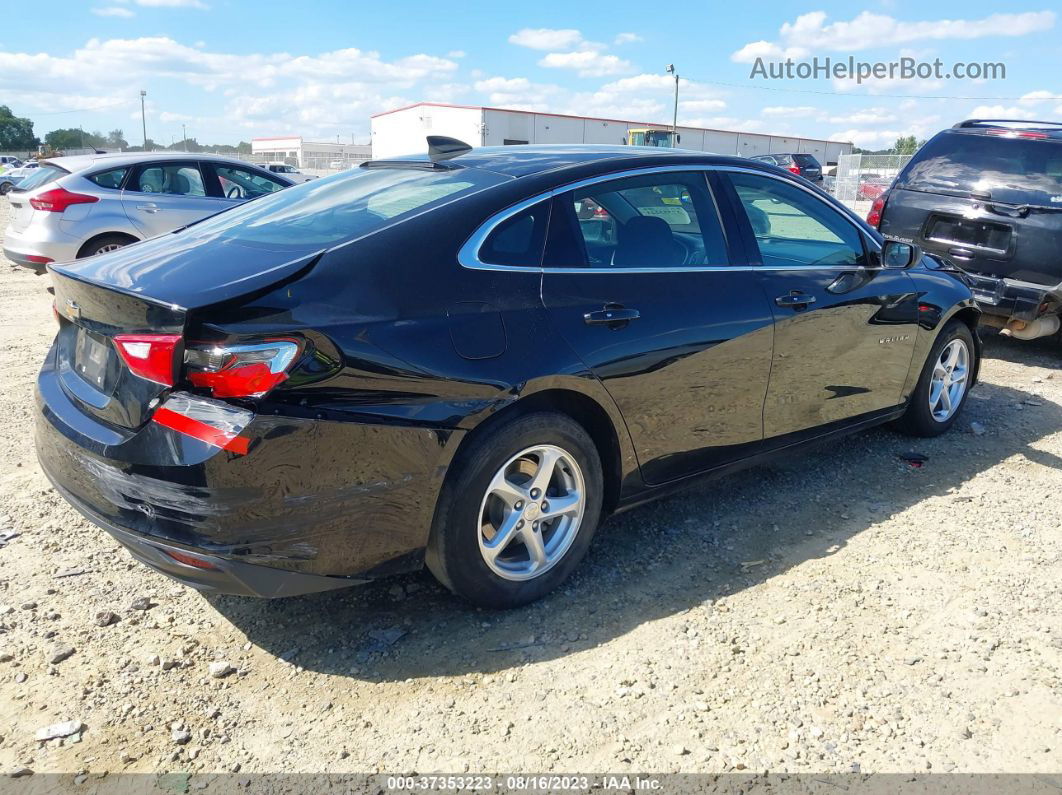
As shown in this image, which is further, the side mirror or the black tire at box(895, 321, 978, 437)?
the black tire at box(895, 321, 978, 437)

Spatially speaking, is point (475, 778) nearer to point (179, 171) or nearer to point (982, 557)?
point (982, 557)

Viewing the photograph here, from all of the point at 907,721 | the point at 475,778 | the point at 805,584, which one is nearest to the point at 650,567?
the point at 805,584

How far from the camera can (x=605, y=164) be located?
130 inches

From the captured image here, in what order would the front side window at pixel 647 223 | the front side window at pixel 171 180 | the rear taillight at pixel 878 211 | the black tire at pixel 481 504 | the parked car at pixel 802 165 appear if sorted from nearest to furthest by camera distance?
the black tire at pixel 481 504
the front side window at pixel 647 223
the rear taillight at pixel 878 211
the front side window at pixel 171 180
the parked car at pixel 802 165

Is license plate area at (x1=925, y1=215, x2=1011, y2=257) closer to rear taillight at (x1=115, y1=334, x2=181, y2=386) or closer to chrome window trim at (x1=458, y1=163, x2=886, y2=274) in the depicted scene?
chrome window trim at (x1=458, y1=163, x2=886, y2=274)

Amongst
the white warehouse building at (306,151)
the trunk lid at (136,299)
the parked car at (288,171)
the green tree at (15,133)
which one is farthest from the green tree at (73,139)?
the trunk lid at (136,299)

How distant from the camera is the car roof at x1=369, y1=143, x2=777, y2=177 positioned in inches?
126

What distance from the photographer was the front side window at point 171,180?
8859mm

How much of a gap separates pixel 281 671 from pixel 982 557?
9.86ft

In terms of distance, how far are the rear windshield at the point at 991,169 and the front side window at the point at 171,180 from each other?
7.60 metres

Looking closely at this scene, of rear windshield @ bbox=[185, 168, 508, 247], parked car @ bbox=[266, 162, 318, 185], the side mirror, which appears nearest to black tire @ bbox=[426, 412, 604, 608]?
rear windshield @ bbox=[185, 168, 508, 247]

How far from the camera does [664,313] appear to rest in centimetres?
324

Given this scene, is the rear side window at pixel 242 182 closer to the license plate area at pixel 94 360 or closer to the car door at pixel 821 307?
the license plate area at pixel 94 360

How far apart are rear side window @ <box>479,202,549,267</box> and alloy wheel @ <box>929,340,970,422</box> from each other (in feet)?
10.1
